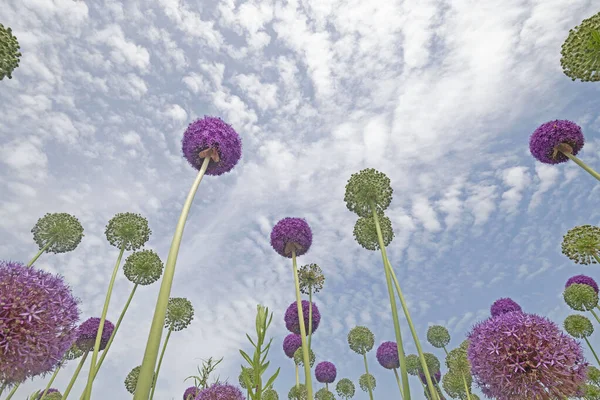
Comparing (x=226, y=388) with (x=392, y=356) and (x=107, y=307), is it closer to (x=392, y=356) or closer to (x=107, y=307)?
(x=107, y=307)

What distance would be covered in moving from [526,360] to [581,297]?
10512mm

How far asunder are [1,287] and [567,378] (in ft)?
24.3

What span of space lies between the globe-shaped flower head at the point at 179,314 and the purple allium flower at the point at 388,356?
357 inches

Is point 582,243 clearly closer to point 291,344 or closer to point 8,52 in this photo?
point 291,344

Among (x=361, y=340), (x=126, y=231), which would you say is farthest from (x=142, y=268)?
(x=361, y=340)

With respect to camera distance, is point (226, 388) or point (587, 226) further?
point (587, 226)

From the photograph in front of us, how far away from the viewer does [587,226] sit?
10.1 m

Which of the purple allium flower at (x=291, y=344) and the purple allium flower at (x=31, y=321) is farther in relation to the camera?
the purple allium flower at (x=291, y=344)

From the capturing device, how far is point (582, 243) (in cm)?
991

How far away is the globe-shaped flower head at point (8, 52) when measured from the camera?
537cm

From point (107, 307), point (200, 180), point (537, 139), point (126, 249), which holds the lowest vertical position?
point (107, 307)

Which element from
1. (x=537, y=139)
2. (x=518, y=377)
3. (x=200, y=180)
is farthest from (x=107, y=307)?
(x=537, y=139)

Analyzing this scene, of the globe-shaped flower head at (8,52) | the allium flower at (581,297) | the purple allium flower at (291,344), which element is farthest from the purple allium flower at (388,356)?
the globe-shaped flower head at (8,52)

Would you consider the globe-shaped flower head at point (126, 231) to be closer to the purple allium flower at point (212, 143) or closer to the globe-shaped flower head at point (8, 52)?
the purple allium flower at point (212, 143)
